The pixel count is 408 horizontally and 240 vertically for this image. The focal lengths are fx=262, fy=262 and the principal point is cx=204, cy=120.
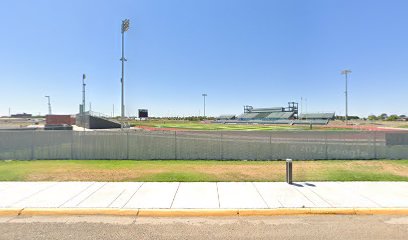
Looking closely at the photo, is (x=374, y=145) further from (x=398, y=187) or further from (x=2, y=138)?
(x=2, y=138)

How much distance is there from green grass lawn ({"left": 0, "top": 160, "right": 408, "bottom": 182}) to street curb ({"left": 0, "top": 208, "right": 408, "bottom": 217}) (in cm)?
285

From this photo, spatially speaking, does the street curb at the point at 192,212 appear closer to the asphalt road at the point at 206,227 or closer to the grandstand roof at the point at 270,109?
the asphalt road at the point at 206,227

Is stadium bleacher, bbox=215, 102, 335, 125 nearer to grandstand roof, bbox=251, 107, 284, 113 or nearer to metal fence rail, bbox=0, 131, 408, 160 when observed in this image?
grandstand roof, bbox=251, 107, 284, 113

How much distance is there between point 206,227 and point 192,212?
0.77m

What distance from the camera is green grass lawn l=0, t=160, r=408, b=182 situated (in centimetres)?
922

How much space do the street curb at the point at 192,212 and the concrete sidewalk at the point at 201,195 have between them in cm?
19

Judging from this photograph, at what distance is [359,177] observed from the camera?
941cm

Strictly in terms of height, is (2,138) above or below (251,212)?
above

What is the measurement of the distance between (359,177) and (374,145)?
526 cm

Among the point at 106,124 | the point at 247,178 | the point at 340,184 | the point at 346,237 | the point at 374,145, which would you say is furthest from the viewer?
the point at 106,124

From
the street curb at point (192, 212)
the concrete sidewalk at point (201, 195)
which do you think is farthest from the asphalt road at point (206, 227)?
the concrete sidewalk at point (201, 195)

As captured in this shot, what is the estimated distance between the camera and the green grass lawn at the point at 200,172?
922cm

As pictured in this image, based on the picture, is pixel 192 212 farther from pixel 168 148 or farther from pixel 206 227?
pixel 168 148

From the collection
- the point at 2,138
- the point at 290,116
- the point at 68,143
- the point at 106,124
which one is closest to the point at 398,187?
the point at 68,143
